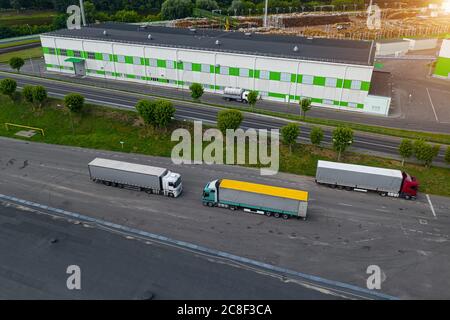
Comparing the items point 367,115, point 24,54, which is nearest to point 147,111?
point 367,115

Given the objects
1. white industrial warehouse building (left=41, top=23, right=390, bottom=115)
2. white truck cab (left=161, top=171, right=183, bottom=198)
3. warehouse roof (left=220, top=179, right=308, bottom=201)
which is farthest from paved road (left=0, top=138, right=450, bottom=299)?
white industrial warehouse building (left=41, top=23, right=390, bottom=115)

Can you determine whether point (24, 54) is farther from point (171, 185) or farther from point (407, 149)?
point (407, 149)

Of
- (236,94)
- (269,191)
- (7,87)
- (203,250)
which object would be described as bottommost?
(203,250)

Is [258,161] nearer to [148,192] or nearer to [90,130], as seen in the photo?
[148,192]

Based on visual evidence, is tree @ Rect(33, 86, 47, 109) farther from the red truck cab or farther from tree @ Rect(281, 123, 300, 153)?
the red truck cab

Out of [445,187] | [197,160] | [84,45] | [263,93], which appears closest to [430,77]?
[263,93]

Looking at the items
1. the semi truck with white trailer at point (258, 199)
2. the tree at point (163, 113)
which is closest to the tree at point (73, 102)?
the tree at point (163, 113)
